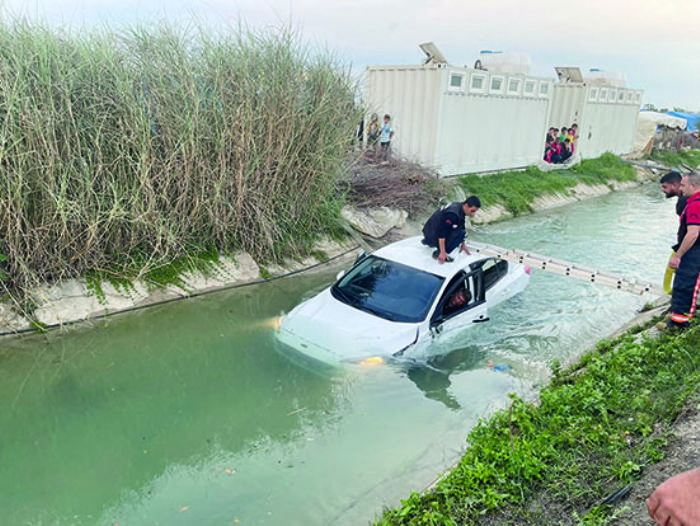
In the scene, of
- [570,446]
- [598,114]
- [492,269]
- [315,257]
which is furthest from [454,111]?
[570,446]

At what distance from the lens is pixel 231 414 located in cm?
568

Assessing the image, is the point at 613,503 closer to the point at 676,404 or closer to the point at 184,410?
→ the point at 676,404

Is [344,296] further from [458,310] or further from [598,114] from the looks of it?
[598,114]

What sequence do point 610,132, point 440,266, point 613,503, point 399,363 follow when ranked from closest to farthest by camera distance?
point 613,503
point 399,363
point 440,266
point 610,132

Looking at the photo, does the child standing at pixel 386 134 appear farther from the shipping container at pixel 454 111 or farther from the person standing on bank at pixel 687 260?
the person standing on bank at pixel 687 260

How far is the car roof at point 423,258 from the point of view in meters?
7.00

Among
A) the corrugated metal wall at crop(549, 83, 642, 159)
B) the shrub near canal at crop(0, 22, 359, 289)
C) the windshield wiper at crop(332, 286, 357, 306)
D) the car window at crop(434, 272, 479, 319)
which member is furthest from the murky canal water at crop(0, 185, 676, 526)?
the corrugated metal wall at crop(549, 83, 642, 159)

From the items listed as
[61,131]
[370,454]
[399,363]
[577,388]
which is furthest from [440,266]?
[61,131]

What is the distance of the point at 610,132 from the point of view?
25.4m

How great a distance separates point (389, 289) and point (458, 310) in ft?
3.23

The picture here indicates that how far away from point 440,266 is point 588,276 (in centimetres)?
298

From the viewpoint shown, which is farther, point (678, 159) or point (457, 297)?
point (678, 159)

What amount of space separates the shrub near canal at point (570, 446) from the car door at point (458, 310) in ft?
4.74

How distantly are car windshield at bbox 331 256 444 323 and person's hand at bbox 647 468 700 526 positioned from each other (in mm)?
4481
